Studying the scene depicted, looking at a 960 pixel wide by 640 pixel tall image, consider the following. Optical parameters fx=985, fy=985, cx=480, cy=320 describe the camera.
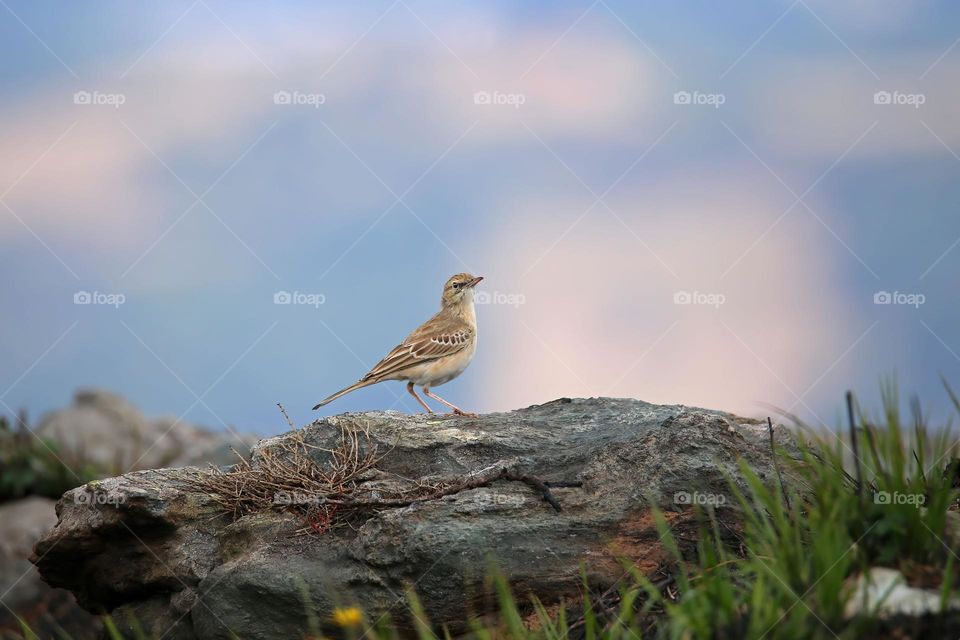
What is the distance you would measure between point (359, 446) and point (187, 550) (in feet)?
5.47

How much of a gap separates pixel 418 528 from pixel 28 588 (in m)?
11.8

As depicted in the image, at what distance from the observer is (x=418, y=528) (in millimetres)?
7156

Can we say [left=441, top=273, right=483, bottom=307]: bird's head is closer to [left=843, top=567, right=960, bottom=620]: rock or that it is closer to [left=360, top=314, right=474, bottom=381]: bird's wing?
[left=360, top=314, right=474, bottom=381]: bird's wing

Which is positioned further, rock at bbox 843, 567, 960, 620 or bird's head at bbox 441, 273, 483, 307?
bird's head at bbox 441, 273, 483, 307

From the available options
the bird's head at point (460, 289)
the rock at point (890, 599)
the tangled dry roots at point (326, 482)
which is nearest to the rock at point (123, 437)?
the bird's head at point (460, 289)

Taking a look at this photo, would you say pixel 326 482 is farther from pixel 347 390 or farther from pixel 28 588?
pixel 28 588

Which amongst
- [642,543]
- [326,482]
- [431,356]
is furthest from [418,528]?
[431,356]

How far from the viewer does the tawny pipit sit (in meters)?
10.9

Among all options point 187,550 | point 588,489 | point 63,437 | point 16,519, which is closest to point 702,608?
point 588,489

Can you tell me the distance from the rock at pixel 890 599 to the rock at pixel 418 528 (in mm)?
1483

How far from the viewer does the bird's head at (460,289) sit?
1205 centimetres

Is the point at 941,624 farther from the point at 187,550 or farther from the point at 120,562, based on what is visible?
the point at 120,562

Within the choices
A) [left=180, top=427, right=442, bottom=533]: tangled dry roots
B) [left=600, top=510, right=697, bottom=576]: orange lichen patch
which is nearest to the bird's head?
[left=180, top=427, right=442, bottom=533]: tangled dry roots

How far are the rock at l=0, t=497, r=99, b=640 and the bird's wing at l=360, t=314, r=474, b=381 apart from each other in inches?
280
